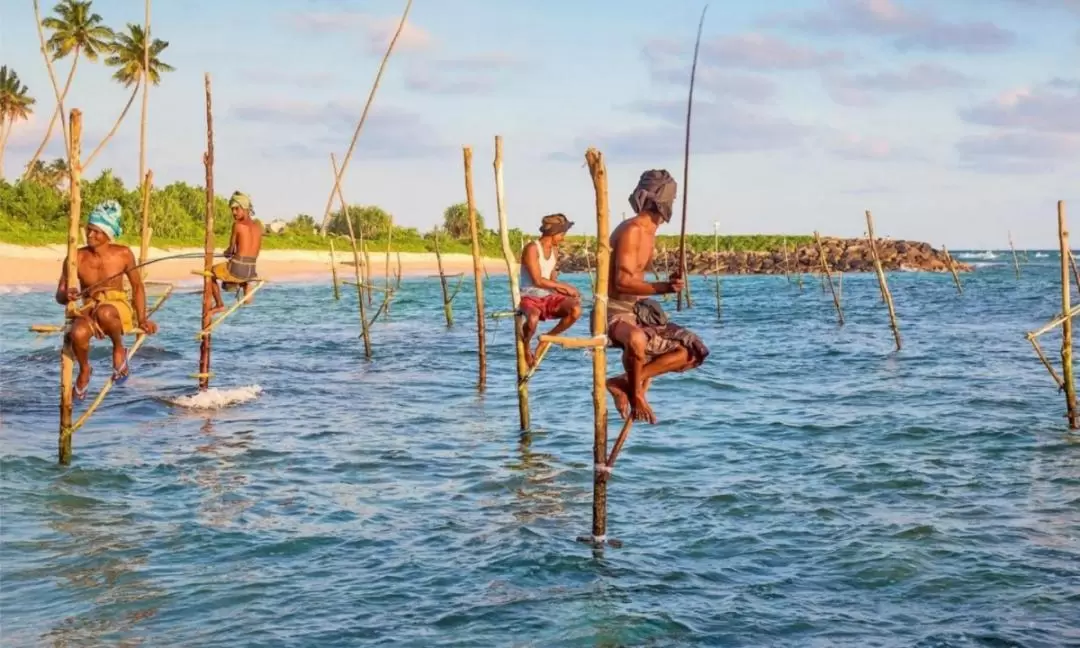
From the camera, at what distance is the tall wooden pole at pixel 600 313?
886 cm

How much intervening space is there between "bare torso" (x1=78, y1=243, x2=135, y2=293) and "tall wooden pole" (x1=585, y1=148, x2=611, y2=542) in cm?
545

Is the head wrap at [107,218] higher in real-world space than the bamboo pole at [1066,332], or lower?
higher

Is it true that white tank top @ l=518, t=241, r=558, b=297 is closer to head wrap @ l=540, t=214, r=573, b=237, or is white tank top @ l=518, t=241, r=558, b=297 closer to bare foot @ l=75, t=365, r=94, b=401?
head wrap @ l=540, t=214, r=573, b=237

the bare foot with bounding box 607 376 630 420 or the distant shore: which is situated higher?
the distant shore

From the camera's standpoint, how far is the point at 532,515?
1167 cm

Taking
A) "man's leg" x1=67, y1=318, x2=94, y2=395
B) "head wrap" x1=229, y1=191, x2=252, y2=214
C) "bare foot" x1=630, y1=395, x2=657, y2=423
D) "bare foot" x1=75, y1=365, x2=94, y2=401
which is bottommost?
"bare foot" x1=75, y1=365, x2=94, y2=401

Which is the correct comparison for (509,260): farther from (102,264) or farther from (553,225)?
(102,264)

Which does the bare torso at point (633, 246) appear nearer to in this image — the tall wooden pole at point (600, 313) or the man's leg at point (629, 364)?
the tall wooden pole at point (600, 313)

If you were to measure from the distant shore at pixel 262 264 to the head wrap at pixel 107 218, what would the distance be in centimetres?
1558

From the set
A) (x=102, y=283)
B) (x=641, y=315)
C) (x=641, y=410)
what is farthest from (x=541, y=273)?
(x=102, y=283)

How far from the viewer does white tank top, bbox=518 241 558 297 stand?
1174cm

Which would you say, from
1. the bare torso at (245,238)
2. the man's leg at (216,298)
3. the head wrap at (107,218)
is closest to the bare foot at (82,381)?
the head wrap at (107,218)

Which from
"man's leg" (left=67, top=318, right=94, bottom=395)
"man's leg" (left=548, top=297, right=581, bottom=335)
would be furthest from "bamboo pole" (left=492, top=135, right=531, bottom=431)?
"man's leg" (left=67, top=318, right=94, bottom=395)

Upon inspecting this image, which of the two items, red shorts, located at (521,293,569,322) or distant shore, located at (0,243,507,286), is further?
distant shore, located at (0,243,507,286)
